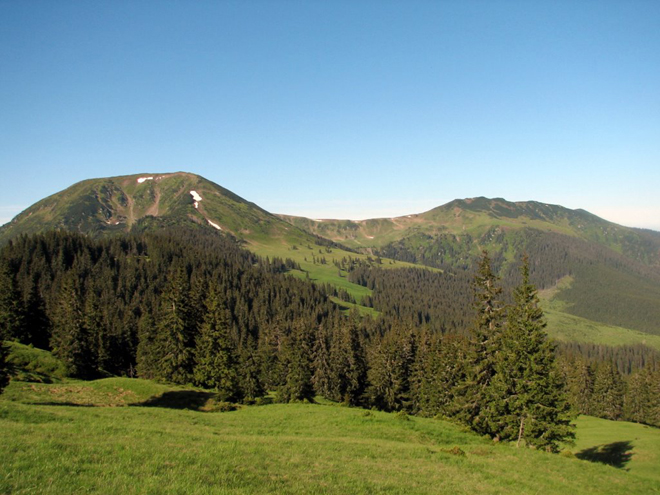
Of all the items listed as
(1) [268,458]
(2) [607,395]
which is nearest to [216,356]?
(1) [268,458]

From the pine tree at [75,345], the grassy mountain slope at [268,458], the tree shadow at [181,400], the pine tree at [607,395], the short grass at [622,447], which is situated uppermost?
the grassy mountain slope at [268,458]

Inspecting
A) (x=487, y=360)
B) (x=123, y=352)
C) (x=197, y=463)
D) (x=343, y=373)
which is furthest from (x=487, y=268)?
(x=123, y=352)

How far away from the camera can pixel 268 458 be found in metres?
17.6

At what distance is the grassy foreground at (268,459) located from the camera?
490 inches

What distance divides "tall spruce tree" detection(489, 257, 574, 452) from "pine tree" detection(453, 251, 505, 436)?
177cm

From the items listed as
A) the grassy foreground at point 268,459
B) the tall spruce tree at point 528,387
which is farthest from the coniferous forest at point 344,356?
the grassy foreground at point 268,459

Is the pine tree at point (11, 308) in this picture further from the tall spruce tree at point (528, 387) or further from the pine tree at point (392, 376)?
the tall spruce tree at point (528, 387)

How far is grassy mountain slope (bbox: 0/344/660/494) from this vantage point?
41.0ft

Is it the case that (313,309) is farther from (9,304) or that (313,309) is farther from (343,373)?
(9,304)

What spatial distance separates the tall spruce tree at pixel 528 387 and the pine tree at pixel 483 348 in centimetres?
177

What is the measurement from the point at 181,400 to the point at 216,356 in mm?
8790

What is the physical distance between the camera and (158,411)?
34812mm

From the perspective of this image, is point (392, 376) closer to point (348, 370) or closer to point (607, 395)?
point (348, 370)

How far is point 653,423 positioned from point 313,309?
123730mm
